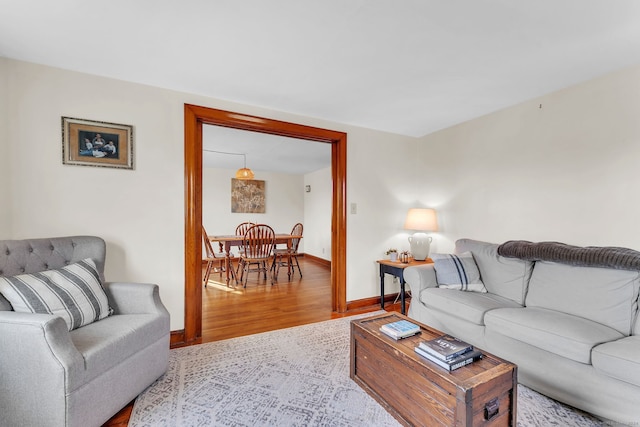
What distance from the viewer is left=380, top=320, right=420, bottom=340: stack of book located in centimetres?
157

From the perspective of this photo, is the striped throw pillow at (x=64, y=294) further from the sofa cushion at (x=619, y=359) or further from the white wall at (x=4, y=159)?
the sofa cushion at (x=619, y=359)

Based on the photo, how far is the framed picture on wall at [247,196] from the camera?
6.39 meters

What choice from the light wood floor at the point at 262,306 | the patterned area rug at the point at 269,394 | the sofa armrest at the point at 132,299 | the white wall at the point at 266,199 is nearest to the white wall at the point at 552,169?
the patterned area rug at the point at 269,394

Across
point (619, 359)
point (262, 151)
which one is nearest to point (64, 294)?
point (619, 359)

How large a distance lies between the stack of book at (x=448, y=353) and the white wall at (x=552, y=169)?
5.47 feet

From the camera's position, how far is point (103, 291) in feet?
5.92

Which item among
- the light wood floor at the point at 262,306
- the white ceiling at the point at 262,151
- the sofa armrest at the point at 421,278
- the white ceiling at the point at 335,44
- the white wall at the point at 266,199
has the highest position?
the white ceiling at the point at 335,44

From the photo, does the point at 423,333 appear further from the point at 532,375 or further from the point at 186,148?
the point at 186,148

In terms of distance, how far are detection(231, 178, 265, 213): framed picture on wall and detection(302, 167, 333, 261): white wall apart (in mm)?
1141

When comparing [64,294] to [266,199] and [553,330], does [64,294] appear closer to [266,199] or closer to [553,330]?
[553,330]

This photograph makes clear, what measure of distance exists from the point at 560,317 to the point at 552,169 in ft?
4.36

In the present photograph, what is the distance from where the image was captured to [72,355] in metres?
1.26

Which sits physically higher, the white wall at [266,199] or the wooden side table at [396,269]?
the white wall at [266,199]

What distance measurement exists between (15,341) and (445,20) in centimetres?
267
